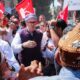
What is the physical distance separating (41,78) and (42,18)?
9.30m

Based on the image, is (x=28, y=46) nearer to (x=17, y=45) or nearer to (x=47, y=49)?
(x=17, y=45)

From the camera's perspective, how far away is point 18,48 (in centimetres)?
666

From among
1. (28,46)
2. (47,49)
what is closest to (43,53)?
(47,49)

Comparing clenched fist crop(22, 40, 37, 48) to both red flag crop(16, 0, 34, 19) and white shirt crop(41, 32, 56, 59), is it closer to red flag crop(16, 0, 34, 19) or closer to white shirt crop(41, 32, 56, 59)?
white shirt crop(41, 32, 56, 59)

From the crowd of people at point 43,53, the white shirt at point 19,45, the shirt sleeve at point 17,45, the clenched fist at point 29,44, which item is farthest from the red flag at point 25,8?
the clenched fist at point 29,44

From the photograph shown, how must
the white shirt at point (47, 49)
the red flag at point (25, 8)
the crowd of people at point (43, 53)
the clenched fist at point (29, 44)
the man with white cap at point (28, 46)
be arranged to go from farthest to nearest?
the red flag at point (25, 8), the white shirt at point (47, 49), the man with white cap at point (28, 46), the clenched fist at point (29, 44), the crowd of people at point (43, 53)

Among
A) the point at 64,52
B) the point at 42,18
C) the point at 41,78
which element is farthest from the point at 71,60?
the point at 42,18

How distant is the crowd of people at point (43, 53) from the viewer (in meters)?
2.25

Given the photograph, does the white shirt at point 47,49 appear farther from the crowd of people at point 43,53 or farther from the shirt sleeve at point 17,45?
the shirt sleeve at point 17,45

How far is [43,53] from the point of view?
703 centimetres

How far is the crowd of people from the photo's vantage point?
2.25 m

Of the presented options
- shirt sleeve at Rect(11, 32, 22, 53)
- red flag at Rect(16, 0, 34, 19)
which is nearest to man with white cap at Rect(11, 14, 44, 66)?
shirt sleeve at Rect(11, 32, 22, 53)

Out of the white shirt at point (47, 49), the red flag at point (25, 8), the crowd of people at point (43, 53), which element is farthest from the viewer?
the red flag at point (25, 8)

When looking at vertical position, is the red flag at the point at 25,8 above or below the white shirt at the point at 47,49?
above
